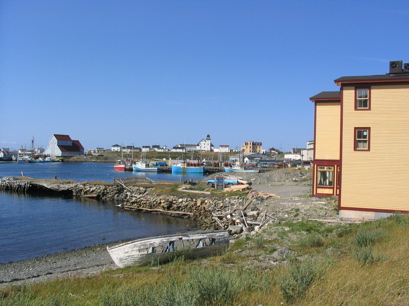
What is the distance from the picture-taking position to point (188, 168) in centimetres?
9750

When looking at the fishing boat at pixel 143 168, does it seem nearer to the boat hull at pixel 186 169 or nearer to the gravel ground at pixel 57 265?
the boat hull at pixel 186 169

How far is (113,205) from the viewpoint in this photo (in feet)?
129

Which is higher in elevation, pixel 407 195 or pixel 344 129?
pixel 344 129

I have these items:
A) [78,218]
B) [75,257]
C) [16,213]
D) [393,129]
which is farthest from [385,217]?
[16,213]

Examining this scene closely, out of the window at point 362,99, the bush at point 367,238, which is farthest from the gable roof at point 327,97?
the bush at point 367,238

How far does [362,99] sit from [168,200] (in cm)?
2147

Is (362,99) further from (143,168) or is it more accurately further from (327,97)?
(143,168)

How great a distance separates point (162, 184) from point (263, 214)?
23.8m

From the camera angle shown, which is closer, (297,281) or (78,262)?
(297,281)

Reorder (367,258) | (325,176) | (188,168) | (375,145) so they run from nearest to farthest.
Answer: (367,258), (375,145), (325,176), (188,168)

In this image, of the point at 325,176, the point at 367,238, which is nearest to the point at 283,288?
the point at 367,238

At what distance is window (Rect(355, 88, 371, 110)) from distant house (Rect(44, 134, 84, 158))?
170723 millimetres

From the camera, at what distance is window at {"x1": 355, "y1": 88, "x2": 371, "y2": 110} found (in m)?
18.5

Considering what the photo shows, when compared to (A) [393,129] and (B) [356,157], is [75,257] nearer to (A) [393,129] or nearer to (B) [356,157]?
(B) [356,157]
